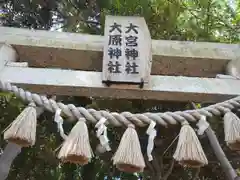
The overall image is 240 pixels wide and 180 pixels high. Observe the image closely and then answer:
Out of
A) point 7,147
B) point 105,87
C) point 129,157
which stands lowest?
point 7,147

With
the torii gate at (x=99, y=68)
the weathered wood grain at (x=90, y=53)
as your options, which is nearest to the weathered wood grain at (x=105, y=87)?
the torii gate at (x=99, y=68)

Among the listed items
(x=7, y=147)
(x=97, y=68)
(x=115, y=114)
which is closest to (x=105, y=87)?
(x=115, y=114)

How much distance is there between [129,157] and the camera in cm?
98

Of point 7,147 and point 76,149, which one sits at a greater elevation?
point 76,149

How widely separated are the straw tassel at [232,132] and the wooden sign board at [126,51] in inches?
11.0

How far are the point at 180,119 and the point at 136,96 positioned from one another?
181 mm

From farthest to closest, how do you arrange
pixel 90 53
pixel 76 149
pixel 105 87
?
pixel 90 53
pixel 105 87
pixel 76 149

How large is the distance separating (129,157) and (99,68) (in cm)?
56

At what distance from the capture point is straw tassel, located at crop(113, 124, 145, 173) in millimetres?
972

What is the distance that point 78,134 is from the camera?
1.03 m

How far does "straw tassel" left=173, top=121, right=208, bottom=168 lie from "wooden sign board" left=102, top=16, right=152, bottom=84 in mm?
252

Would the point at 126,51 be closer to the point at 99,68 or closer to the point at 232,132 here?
the point at 99,68

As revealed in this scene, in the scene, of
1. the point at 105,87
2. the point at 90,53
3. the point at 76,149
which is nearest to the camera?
the point at 76,149

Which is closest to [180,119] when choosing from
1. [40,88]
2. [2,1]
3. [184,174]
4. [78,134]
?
[78,134]
